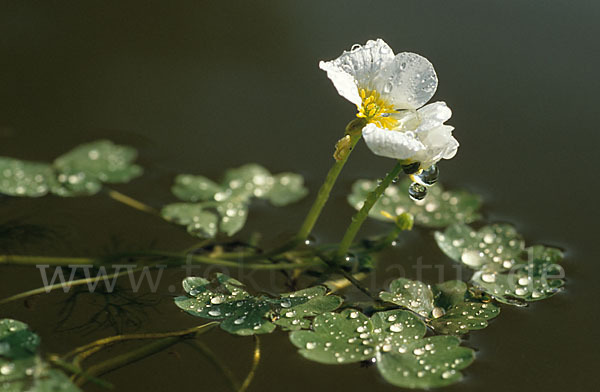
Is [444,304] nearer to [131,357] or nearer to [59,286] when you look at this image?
[131,357]

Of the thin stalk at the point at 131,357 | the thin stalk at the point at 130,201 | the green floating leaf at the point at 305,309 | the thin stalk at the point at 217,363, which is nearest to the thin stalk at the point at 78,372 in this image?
the thin stalk at the point at 131,357

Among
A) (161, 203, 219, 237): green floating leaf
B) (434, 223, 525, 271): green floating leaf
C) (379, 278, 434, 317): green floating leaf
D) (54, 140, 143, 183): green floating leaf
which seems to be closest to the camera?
(379, 278, 434, 317): green floating leaf

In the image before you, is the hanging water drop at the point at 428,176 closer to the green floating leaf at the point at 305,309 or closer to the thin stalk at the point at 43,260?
the green floating leaf at the point at 305,309

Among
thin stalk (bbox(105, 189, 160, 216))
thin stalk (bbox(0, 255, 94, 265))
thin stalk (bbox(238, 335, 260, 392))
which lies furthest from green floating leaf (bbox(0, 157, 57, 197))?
thin stalk (bbox(238, 335, 260, 392))

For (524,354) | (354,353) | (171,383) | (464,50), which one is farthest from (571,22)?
(171,383)

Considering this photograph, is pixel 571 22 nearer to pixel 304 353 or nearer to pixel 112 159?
pixel 112 159

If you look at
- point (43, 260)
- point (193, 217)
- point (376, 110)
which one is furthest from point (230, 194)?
point (376, 110)

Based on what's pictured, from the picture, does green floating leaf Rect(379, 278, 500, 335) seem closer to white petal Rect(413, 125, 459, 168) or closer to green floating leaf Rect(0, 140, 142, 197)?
white petal Rect(413, 125, 459, 168)
